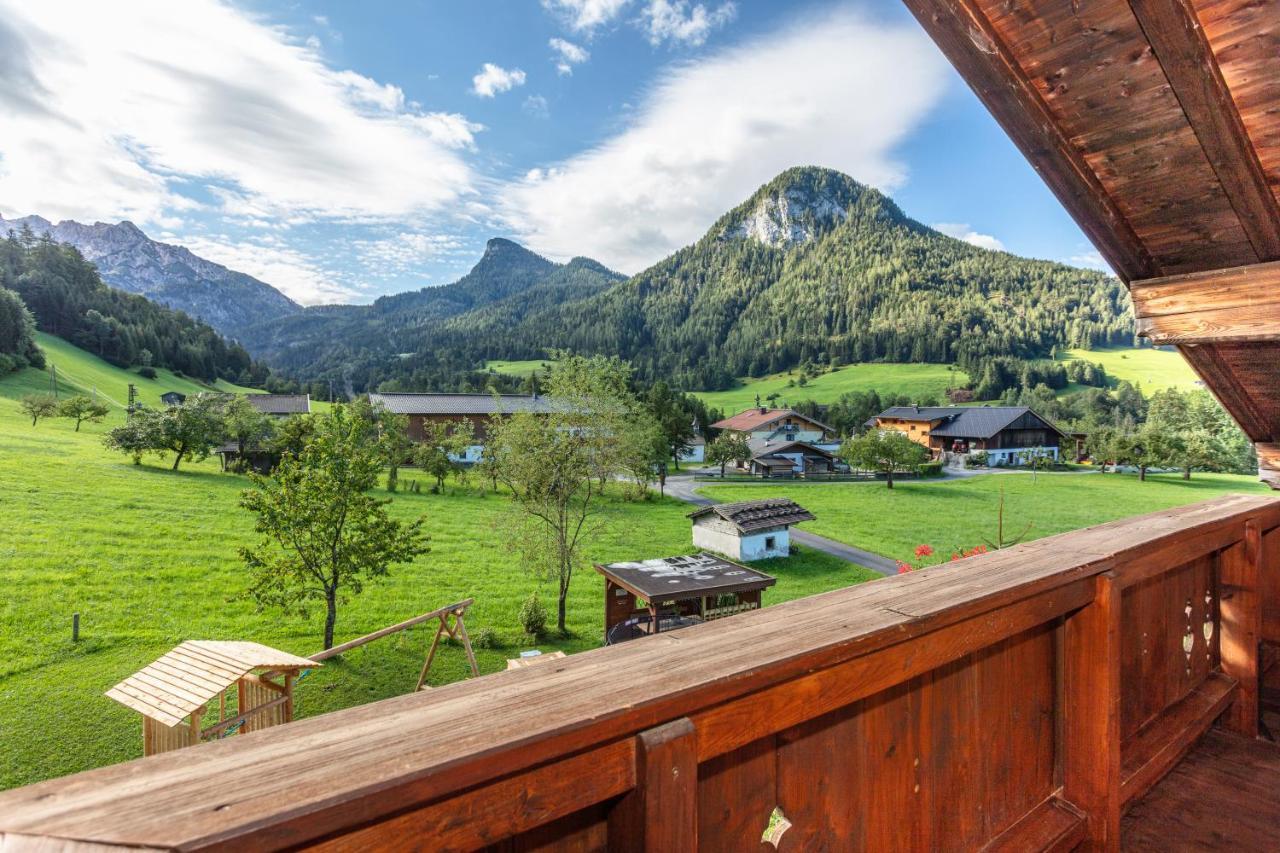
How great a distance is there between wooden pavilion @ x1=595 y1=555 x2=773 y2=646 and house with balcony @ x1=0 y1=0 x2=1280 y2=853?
8686 mm

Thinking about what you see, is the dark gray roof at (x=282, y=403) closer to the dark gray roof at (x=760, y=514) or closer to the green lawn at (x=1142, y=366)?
the dark gray roof at (x=760, y=514)

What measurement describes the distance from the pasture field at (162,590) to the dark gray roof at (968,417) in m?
34.6

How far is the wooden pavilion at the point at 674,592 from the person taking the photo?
10891 millimetres

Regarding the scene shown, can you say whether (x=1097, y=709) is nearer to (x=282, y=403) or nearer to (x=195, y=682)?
(x=195, y=682)

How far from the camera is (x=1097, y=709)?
1.43m

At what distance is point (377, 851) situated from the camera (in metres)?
0.46

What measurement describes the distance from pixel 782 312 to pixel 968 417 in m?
56.6

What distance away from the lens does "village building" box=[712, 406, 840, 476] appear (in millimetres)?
40406

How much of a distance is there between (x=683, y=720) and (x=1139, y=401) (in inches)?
2690

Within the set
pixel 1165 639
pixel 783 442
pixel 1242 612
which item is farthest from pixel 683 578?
pixel 783 442

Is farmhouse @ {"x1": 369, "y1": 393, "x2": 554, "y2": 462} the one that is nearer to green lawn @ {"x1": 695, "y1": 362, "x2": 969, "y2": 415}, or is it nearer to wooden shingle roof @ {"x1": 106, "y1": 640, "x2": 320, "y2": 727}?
green lawn @ {"x1": 695, "y1": 362, "x2": 969, "y2": 415}

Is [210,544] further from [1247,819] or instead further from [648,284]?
[648,284]

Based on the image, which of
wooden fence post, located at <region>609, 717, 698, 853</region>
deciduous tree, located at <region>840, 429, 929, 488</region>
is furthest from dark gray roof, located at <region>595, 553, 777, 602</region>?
deciduous tree, located at <region>840, 429, 929, 488</region>

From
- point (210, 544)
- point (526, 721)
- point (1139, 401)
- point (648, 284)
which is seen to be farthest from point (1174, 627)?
point (648, 284)
